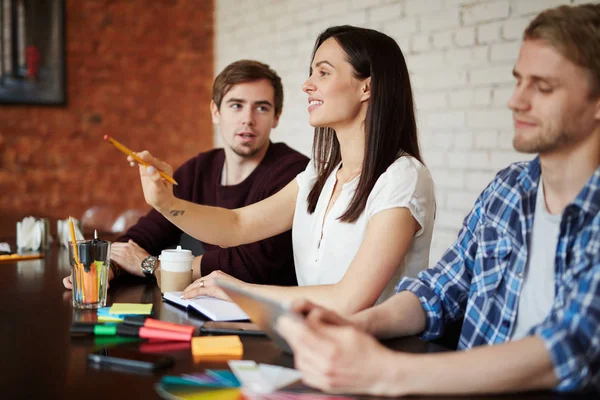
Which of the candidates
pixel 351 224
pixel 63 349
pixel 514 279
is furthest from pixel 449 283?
pixel 63 349

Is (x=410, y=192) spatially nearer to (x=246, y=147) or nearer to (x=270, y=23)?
(x=246, y=147)

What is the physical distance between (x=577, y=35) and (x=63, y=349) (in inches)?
41.9

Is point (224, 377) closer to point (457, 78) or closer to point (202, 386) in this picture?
point (202, 386)

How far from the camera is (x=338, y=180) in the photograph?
188 cm

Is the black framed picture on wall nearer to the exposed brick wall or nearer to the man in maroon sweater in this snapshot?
the exposed brick wall

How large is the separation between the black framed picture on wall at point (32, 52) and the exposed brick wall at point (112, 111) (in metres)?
0.08

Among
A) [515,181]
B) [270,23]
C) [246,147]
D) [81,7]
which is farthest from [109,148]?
[515,181]

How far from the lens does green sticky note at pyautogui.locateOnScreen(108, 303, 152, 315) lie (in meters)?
1.39

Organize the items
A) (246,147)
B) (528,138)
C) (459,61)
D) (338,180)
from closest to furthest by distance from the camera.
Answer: (528,138), (338,180), (246,147), (459,61)

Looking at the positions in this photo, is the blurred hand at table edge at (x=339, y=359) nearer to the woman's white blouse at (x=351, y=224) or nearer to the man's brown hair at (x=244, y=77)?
the woman's white blouse at (x=351, y=224)

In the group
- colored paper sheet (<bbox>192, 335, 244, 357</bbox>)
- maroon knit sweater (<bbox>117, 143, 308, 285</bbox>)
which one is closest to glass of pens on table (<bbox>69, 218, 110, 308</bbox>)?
colored paper sheet (<bbox>192, 335, 244, 357</bbox>)

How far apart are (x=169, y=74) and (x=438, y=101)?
2.56m

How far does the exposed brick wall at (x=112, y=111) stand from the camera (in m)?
4.44

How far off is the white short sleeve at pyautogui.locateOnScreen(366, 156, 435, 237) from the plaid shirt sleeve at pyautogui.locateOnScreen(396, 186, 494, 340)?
20cm
